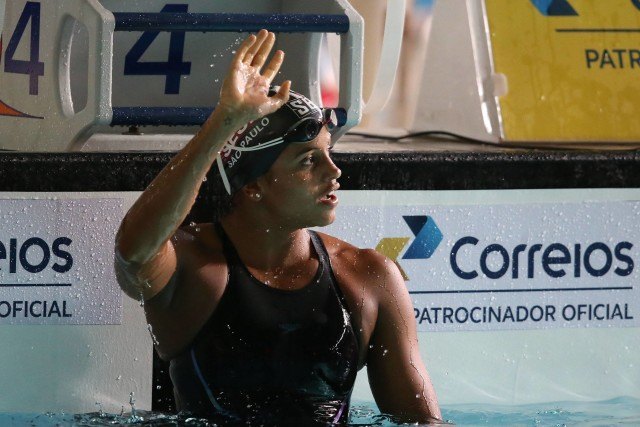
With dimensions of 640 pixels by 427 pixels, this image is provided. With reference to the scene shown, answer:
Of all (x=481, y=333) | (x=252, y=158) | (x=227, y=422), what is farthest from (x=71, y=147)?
(x=481, y=333)

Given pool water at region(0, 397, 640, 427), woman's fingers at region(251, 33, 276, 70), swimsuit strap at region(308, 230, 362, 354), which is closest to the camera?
woman's fingers at region(251, 33, 276, 70)

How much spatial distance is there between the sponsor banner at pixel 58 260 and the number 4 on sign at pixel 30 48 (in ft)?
1.26

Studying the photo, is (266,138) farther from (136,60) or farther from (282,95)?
(136,60)

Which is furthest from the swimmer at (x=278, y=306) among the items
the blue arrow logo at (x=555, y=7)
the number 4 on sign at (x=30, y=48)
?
the blue arrow logo at (x=555, y=7)

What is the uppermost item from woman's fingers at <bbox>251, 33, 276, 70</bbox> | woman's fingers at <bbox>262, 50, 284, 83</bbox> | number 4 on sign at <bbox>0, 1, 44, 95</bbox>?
woman's fingers at <bbox>251, 33, 276, 70</bbox>

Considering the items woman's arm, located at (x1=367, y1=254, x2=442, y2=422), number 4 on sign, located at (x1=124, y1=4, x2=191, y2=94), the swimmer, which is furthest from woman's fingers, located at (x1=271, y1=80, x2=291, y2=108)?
number 4 on sign, located at (x1=124, y1=4, x2=191, y2=94)

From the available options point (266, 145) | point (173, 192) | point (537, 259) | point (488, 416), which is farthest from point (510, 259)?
point (173, 192)

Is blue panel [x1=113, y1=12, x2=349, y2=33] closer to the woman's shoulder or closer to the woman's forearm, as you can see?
the woman's shoulder

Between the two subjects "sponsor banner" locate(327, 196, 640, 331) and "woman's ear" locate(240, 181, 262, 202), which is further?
"sponsor banner" locate(327, 196, 640, 331)

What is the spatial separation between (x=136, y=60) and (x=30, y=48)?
43 centimetres

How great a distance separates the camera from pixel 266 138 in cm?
317

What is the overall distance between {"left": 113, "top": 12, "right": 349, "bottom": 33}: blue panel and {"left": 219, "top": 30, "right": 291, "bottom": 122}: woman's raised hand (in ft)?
2.75

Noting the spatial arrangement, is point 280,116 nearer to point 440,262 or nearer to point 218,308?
point 218,308

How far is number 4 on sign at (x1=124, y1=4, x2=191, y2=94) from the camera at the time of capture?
4.15m
